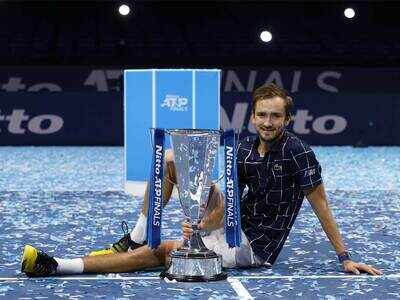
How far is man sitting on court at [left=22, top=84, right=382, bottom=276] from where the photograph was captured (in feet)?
16.2

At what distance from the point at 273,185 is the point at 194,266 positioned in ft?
2.19

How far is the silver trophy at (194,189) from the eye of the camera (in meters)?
4.70

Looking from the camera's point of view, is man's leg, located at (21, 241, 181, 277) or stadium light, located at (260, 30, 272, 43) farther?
stadium light, located at (260, 30, 272, 43)

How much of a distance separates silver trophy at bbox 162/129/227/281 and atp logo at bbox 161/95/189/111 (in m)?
4.48

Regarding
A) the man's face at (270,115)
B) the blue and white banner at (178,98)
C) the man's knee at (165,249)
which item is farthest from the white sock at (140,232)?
the blue and white banner at (178,98)

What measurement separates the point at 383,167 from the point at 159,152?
10.5m

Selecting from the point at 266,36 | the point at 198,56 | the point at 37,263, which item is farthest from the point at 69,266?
the point at 266,36

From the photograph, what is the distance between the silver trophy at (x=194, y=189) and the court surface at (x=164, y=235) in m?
0.09

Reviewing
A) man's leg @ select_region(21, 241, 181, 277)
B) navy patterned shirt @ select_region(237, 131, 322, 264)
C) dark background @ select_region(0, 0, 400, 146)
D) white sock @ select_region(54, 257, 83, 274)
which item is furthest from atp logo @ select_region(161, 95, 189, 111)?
dark background @ select_region(0, 0, 400, 146)

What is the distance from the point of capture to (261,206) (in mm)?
5145

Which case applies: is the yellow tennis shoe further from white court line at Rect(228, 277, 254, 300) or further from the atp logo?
the atp logo

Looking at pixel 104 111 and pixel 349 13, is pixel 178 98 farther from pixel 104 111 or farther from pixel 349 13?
pixel 349 13

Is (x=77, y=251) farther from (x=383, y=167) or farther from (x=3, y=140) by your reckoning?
(x=3, y=140)

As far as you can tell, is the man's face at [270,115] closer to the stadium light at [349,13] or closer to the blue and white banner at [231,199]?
the blue and white banner at [231,199]
